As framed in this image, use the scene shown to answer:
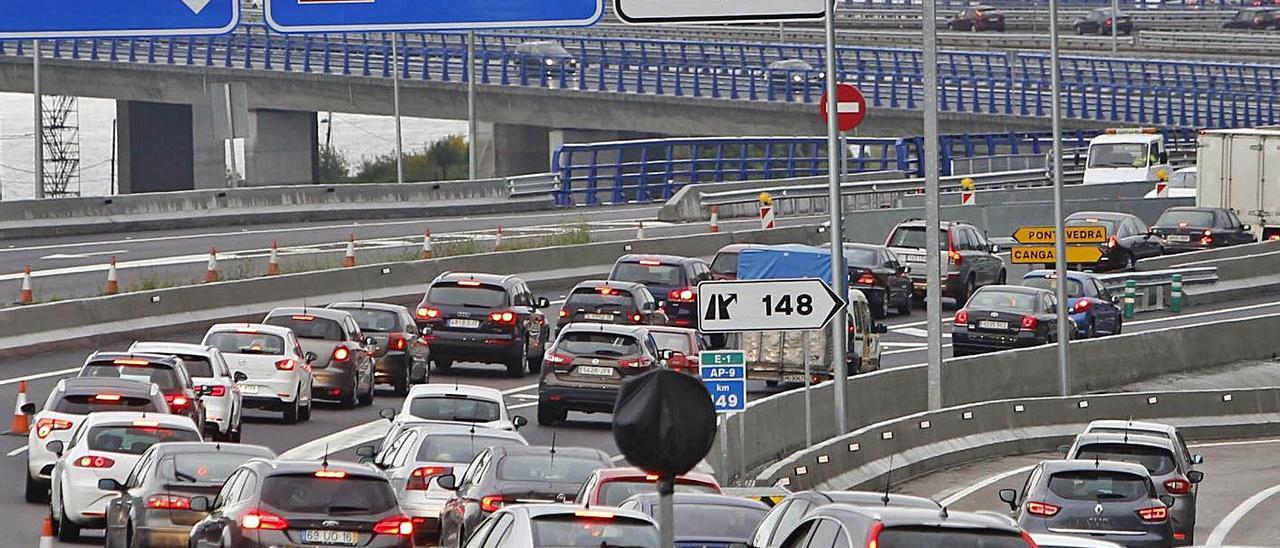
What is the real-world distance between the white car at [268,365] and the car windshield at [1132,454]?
9.95 metres

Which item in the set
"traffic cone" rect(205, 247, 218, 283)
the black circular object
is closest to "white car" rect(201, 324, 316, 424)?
"traffic cone" rect(205, 247, 218, 283)

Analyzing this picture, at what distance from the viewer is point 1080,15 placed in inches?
5226

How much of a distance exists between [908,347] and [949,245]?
5027 millimetres

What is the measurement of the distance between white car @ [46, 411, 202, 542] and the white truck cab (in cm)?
4976

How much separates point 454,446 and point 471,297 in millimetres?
13391

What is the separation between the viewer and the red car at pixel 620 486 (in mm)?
19859

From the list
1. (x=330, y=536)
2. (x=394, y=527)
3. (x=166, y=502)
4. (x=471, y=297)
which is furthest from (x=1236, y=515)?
(x=330, y=536)

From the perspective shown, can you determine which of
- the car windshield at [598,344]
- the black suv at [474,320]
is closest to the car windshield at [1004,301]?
the black suv at [474,320]

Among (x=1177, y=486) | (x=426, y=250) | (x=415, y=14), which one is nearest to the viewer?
(x=415, y=14)

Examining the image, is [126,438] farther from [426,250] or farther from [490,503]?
[426,250]

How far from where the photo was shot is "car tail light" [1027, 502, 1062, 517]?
24.7 m

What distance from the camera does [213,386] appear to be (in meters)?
28.8

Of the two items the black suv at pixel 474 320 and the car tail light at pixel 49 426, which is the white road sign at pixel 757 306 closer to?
the car tail light at pixel 49 426

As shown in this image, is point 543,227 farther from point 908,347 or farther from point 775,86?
point 775,86
